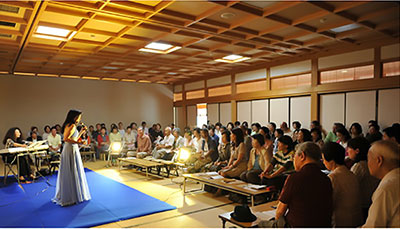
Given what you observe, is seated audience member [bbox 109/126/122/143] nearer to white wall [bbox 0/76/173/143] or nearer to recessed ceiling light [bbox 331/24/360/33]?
white wall [bbox 0/76/173/143]

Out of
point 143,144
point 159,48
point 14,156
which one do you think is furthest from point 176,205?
point 14,156

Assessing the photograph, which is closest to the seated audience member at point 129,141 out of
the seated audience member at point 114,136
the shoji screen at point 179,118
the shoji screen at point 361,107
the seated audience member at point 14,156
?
the seated audience member at point 114,136

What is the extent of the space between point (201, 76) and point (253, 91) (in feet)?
10.1

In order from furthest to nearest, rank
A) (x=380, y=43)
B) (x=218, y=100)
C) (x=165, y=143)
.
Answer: (x=218, y=100)
(x=165, y=143)
(x=380, y=43)

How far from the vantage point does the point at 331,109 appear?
7.31m

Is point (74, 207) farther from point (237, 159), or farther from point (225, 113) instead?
point (225, 113)

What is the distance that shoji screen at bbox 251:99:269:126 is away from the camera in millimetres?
9016

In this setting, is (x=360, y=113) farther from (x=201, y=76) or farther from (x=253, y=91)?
(x=201, y=76)

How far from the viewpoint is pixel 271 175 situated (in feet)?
13.5

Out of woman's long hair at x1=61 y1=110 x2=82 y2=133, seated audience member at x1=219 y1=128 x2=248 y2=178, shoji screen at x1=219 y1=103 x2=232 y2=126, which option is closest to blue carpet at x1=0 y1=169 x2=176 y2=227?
seated audience member at x1=219 y1=128 x2=248 y2=178

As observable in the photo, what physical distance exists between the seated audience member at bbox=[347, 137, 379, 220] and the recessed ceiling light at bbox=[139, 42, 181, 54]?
16.2 ft

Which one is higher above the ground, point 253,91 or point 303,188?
point 253,91

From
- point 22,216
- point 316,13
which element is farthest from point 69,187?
point 316,13

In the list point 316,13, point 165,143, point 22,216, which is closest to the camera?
point 22,216
